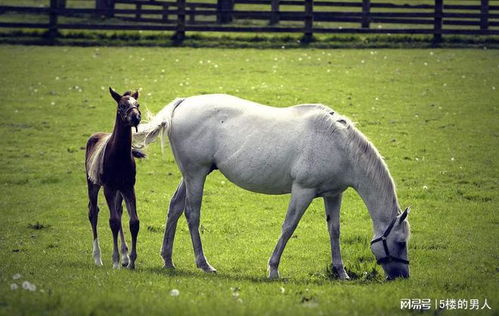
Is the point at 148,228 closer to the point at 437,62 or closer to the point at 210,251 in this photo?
the point at 210,251

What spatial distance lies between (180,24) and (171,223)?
1933 centimetres

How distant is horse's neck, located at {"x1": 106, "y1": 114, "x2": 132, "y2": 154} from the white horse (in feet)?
1.74

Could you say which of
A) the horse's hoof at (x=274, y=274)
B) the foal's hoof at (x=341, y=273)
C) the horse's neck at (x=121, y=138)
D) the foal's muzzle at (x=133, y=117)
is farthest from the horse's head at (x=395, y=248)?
the horse's neck at (x=121, y=138)

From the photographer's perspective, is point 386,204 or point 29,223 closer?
point 386,204

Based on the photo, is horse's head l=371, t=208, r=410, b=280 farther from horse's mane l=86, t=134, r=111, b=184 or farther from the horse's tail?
horse's mane l=86, t=134, r=111, b=184

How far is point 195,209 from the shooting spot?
1053cm

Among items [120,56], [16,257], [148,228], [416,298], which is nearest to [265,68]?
[120,56]

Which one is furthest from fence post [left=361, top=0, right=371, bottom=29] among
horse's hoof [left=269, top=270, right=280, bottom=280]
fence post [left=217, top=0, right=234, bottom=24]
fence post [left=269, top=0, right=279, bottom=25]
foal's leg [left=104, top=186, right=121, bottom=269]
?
horse's hoof [left=269, top=270, right=280, bottom=280]

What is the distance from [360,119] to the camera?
67.3 ft

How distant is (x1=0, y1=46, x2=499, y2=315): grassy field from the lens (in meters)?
8.01

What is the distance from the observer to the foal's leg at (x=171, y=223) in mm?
10570

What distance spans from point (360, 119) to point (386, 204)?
11090 mm

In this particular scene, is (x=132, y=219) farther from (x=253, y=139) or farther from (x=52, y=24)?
(x=52, y=24)

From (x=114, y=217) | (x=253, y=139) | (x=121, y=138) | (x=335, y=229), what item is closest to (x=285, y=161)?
(x=253, y=139)
